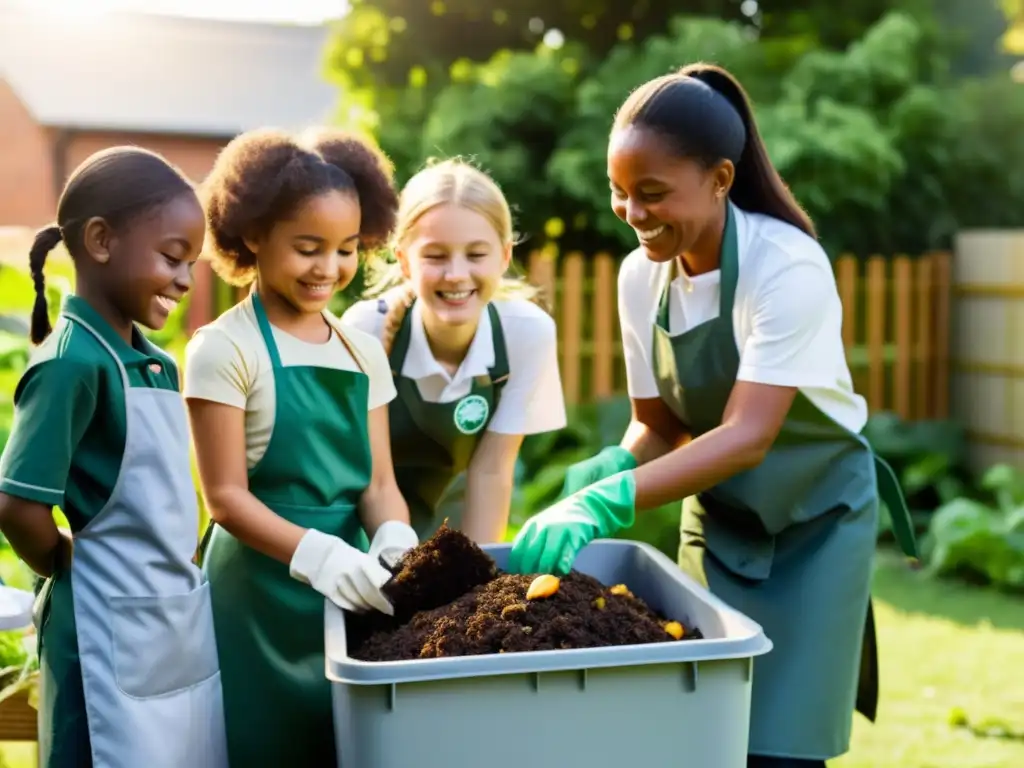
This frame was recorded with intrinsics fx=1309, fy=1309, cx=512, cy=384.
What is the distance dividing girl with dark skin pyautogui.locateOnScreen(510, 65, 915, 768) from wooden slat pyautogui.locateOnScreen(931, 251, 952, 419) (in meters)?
6.68

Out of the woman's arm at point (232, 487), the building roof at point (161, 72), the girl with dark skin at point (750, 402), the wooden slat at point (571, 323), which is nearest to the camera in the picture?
the woman's arm at point (232, 487)

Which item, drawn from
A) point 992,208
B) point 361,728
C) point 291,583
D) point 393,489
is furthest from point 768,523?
point 992,208

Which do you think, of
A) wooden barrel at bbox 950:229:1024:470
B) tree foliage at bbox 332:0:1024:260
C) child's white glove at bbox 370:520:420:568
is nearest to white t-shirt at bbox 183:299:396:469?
child's white glove at bbox 370:520:420:568

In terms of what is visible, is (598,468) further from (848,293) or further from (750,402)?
(848,293)

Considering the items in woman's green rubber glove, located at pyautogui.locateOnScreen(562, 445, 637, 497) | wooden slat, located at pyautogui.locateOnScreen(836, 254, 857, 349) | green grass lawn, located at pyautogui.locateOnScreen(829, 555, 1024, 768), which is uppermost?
wooden slat, located at pyautogui.locateOnScreen(836, 254, 857, 349)

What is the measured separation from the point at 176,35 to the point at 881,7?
1763 cm

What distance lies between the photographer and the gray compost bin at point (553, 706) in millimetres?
1589

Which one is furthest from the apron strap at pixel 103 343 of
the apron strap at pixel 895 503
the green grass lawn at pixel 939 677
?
the green grass lawn at pixel 939 677

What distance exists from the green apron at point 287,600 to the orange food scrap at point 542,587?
0.52 m

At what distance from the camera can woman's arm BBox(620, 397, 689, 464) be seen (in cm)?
263

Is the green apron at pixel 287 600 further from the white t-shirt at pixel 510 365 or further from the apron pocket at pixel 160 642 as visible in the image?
the white t-shirt at pixel 510 365

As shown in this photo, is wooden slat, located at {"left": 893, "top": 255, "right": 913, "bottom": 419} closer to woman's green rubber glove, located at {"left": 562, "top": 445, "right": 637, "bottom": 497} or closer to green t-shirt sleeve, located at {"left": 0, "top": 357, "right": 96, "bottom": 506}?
woman's green rubber glove, located at {"left": 562, "top": 445, "right": 637, "bottom": 497}

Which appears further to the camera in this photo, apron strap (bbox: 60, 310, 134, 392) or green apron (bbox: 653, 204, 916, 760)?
green apron (bbox: 653, 204, 916, 760)

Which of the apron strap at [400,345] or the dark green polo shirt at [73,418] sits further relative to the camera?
the apron strap at [400,345]
